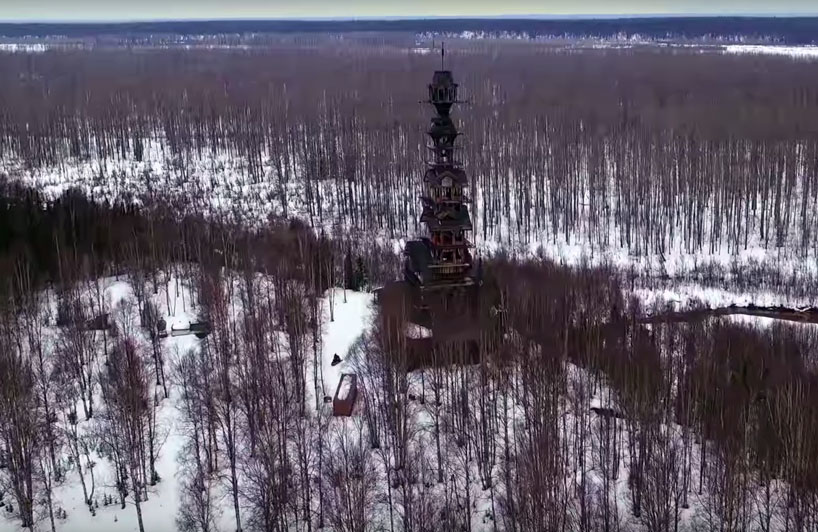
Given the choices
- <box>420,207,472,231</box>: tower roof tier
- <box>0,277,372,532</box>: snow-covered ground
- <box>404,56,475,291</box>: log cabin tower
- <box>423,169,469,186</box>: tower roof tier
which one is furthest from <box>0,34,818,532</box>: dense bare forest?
<box>423,169,469,186</box>: tower roof tier

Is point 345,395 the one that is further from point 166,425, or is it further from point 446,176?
point 446,176

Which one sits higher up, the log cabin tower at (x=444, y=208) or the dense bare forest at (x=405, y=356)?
the log cabin tower at (x=444, y=208)

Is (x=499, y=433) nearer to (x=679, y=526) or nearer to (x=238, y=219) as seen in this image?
(x=679, y=526)

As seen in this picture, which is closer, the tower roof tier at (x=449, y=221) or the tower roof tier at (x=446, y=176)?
the tower roof tier at (x=446, y=176)

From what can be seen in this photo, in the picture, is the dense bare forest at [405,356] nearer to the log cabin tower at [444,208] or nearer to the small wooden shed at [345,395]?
the small wooden shed at [345,395]

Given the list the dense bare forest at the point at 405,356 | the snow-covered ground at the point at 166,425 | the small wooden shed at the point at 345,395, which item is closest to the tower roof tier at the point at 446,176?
the dense bare forest at the point at 405,356
